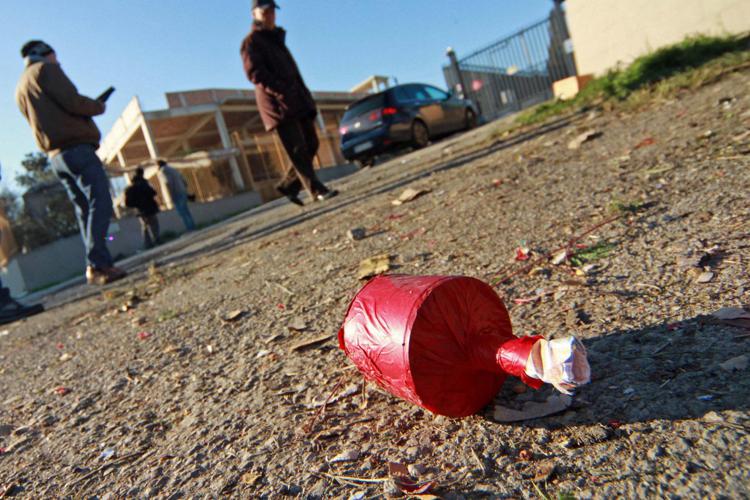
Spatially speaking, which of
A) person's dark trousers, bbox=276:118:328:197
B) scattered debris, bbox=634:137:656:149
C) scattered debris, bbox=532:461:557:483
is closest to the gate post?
person's dark trousers, bbox=276:118:328:197

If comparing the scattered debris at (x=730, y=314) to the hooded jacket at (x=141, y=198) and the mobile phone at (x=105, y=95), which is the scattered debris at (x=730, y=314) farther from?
the hooded jacket at (x=141, y=198)

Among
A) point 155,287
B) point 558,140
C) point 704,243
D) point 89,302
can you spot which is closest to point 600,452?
point 704,243

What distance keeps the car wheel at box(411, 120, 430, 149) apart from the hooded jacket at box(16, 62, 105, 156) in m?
6.96

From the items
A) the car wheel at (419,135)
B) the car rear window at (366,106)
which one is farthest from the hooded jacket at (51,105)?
the car wheel at (419,135)

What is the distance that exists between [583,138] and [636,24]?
4240mm

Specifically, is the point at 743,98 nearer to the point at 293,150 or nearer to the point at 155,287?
A: the point at 293,150

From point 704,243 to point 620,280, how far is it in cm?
34

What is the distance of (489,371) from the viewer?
43.1 inches

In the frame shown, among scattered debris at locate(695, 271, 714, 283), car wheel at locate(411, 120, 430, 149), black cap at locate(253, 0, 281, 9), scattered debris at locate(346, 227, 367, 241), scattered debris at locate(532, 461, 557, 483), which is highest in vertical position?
black cap at locate(253, 0, 281, 9)

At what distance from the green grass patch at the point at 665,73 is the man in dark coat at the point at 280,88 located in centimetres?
324

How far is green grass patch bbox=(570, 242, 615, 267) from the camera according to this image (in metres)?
1.86

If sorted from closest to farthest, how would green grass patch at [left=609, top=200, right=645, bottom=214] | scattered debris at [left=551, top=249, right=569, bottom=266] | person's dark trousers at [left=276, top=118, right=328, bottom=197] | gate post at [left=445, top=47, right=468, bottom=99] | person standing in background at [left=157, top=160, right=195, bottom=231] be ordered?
scattered debris at [left=551, top=249, right=569, bottom=266]
green grass patch at [left=609, top=200, right=645, bottom=214]
person's dark trousers at [left=276, top=118, right=328, bottom=197]
person standing in background at [left=157, top=160, right=195, bottom=231]
gate post at [left=445, top=47, right=468, bottom=99]

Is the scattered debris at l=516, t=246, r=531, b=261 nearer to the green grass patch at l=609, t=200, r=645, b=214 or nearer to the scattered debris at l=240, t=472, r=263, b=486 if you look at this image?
the green grass patch at l=609, t=200, r=645, b=214

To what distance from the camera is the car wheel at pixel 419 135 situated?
10.3 m
